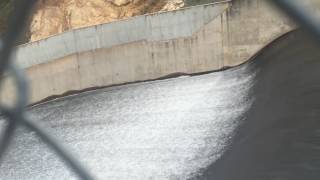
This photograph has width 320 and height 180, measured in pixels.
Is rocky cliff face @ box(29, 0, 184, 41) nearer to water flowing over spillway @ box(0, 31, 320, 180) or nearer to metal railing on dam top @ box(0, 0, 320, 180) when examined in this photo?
water flowing over spillway @ box(0, 31, 320, 180)

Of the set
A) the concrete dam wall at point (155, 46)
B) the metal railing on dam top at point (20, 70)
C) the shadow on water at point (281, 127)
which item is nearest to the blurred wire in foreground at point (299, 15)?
the metal railing on dam top at point (20, 70)

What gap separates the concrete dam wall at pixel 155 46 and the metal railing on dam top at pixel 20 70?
39.5ft

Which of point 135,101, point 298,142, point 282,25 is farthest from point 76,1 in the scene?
point 298,142

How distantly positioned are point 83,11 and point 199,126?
6661 millimetres

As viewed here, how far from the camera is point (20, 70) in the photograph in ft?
1.82

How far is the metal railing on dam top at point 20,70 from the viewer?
16.5 inches

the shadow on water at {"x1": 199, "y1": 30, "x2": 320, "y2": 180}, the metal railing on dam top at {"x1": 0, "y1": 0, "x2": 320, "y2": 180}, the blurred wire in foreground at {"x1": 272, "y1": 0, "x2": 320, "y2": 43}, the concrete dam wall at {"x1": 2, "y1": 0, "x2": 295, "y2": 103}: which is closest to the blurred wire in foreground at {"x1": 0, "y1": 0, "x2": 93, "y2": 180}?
the metal railing on dam top at {"x1": 0, "y1": 0, "x2": 320, "y2": 180}

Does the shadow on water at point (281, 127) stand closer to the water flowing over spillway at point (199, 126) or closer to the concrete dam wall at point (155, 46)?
the water flowing over spillway at point (199, 126)

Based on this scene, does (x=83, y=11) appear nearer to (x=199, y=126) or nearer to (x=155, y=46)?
(x=155, y=46)

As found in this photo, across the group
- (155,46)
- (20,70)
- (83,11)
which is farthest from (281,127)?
(83,11)

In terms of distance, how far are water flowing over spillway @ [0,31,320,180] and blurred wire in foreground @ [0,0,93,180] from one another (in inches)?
254

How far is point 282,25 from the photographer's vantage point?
12648mm

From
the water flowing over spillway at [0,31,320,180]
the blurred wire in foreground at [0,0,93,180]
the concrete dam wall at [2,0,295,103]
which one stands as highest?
the blurred wire in foreground at [0,0,93,180]

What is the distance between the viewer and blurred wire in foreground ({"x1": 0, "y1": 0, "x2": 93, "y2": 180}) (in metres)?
0.46
